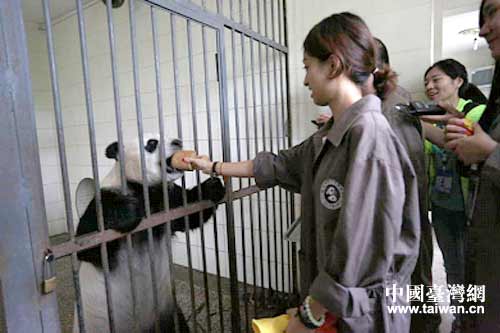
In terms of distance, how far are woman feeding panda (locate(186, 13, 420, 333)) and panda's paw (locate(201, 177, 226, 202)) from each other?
18.1 inches

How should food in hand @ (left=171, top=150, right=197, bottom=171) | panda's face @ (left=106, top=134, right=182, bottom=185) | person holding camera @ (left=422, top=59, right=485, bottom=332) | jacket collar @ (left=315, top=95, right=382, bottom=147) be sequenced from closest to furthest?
jacket collar @ (left=315, top=95, right=382, bottom=147)
food in hand @ (left=171, top=150, right=197, bottom=171)
panda's face @ (left=106, top=134, right=182, bottom=185)
person holding camera @ (left=422, top=59, right=485, bottom=332)

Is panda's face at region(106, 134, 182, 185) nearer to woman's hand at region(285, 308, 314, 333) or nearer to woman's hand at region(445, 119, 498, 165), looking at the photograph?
woman's hand at region(285, 308, 314, 333)

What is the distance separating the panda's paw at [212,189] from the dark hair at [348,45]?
2.16 feet

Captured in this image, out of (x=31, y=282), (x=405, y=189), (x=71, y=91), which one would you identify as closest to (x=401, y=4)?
(x=405, y=189)

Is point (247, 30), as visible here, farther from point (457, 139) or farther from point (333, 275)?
point (333, 275)

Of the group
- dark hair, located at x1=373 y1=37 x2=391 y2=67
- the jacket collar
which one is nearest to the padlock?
the jacket collar

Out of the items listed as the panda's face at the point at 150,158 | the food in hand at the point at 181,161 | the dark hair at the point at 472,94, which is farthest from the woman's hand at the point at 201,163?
the dark hair at the point at 472,94

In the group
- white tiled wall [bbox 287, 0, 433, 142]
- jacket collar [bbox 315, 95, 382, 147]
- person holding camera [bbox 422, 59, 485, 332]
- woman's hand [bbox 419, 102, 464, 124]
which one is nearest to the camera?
jacket collar [bbox 315, 95, 382, 147]

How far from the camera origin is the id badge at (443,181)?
5.01 ft

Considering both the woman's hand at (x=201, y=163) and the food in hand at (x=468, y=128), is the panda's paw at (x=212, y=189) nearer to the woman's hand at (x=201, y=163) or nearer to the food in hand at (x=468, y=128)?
the woman's hand at (x=201, y=163)

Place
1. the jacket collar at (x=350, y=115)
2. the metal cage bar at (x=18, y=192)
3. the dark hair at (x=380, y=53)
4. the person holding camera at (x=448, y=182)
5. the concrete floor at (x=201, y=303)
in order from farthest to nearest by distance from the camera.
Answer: the concrete floor at (x=201, y=303), the person holding camera at (x=448, y=182), the dark hair at (x=380, y=53), the jacket collar at (x=350, y=115), the metal cage bar at (x=18, y=192)

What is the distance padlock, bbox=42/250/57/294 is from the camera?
72cm

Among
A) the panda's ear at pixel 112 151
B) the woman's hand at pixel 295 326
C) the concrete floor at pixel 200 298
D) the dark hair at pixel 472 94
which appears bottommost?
the concrete floor at pixel 200 298

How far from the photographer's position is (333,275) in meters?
0.75
